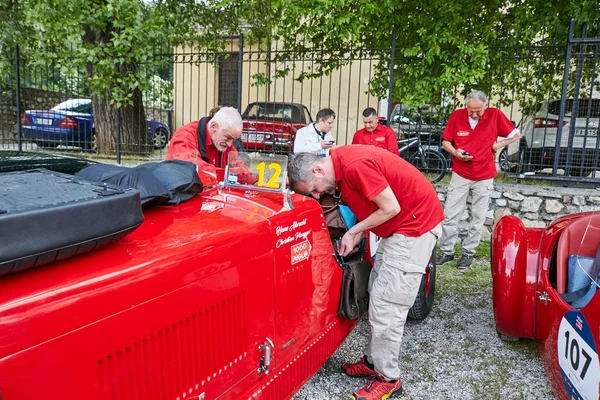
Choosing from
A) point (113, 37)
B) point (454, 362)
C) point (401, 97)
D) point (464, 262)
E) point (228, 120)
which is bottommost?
point (454, 362)

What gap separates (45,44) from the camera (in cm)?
816

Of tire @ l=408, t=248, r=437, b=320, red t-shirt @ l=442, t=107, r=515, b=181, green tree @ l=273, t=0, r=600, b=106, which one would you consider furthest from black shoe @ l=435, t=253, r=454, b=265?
green tree @ l=273, t=0, r=600, b=106

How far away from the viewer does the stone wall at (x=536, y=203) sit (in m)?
5.98

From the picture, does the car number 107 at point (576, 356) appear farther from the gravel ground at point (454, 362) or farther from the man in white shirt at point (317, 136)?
the man in white shirt at point (317, 136)

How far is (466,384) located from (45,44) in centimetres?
853

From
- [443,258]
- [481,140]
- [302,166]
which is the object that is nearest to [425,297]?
[443,258]

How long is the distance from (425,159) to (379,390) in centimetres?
576

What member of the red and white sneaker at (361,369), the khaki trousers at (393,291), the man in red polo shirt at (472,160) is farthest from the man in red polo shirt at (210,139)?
the man in red polo shirt at (472,160)

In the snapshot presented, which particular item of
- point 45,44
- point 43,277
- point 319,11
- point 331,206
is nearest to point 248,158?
point 331,206

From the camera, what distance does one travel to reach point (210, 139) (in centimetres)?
338

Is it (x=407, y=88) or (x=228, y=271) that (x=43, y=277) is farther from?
(x=407, y=88)

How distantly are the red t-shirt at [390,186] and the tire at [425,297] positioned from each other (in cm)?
106

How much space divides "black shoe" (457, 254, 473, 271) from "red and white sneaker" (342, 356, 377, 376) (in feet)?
8.60

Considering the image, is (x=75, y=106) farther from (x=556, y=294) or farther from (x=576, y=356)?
(x=576, y=356)
